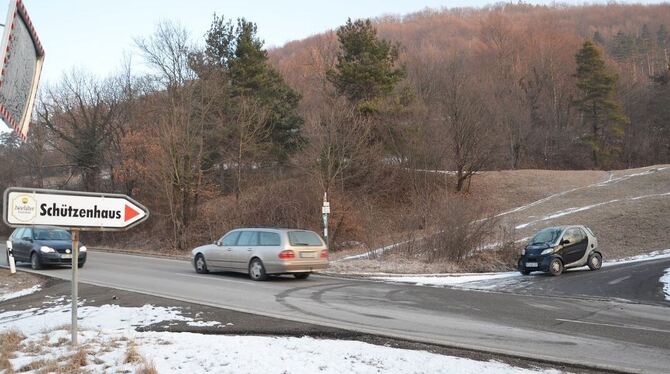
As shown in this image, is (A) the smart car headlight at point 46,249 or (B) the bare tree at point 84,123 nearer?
(A) the smart car headlight at point 46,249

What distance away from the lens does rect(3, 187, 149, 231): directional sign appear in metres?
6.14

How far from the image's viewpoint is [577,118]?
69.1 m

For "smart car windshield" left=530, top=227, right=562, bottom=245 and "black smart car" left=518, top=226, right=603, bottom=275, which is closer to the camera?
"black smart car" left=518, top=226, right=603, bottom=275

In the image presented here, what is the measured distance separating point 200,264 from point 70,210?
12.7 m

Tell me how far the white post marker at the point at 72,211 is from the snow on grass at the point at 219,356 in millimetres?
→ 567

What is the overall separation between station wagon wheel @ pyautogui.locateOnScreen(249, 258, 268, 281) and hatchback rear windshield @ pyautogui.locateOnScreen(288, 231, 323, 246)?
117 cm

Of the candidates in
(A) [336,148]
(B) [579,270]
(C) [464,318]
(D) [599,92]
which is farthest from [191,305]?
(D) [599,92]

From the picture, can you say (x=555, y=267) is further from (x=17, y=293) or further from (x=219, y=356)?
(x=17, y=293)

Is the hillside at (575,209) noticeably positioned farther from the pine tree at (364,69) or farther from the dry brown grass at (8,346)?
the dry brown grass at (8,346)

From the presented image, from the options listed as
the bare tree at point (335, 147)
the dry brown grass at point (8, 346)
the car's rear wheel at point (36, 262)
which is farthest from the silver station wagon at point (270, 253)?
the bare tree at point (335, 147)

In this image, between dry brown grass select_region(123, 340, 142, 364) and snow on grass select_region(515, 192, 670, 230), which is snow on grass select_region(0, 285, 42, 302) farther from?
snow on grass select_region(515, 192, 670, 230)

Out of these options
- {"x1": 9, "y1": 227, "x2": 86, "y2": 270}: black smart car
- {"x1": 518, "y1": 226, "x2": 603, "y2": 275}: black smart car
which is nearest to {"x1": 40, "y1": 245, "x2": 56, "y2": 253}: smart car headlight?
{"x1": 9, "y1": 227, "x2": 86, "y2": 270}: black smart car

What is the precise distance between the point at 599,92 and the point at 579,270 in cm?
4642

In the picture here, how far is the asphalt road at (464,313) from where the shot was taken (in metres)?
8.03
